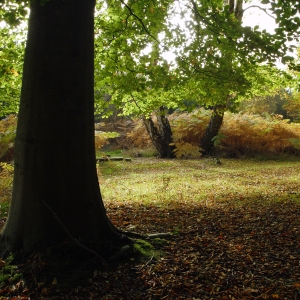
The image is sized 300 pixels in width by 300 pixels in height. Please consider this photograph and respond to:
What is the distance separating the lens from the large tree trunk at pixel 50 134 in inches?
124

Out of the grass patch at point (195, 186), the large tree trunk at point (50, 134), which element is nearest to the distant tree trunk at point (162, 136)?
the grass patch at point (195, 186)

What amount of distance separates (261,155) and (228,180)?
7371 millimetres

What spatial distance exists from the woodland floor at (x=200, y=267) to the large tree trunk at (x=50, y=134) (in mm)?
413

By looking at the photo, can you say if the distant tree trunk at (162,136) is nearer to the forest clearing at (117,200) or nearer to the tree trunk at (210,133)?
the tree trunk at (210,133)

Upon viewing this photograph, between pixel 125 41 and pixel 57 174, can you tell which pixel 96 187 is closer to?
pixel 57 174

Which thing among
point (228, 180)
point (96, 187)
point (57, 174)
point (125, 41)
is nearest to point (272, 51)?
point (125, 41)

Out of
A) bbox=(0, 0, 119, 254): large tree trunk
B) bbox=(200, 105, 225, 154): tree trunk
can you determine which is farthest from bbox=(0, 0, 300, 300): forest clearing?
bbox=(200, 105, 225, 154): tree trunk

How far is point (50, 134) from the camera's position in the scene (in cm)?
316

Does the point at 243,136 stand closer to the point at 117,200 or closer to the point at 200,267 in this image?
the point at 117,200

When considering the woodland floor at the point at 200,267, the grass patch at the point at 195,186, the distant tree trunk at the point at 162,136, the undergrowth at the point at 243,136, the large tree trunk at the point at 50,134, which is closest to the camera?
the woodland floor at the point at 200,267

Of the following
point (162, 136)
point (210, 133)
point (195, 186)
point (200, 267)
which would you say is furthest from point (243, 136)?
point (200, 267)

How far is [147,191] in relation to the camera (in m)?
8.22

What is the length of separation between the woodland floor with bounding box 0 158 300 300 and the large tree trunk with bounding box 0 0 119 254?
0.41 m

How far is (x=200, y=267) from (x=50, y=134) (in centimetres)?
213
